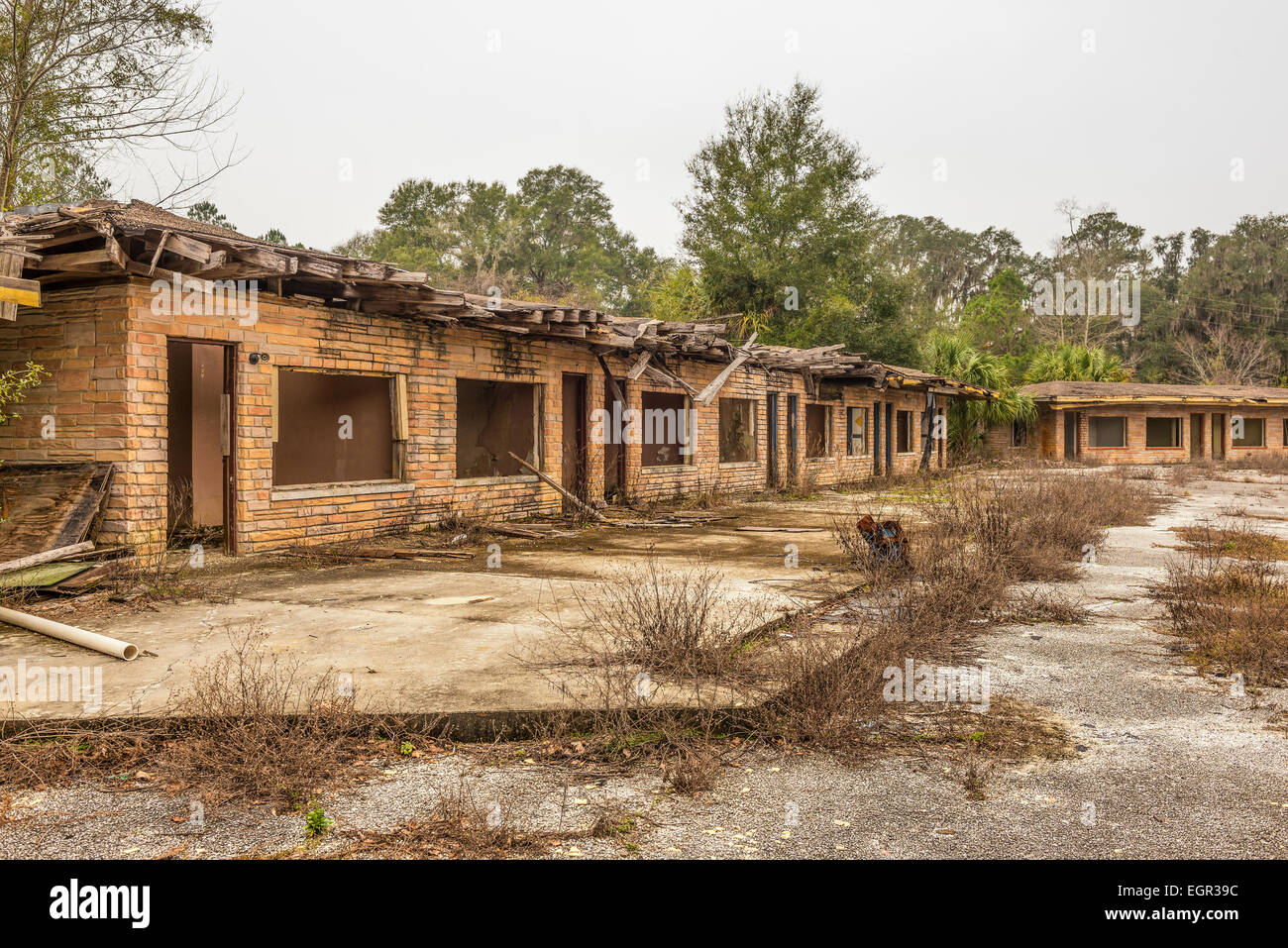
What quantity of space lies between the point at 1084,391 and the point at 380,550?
33.3 meters

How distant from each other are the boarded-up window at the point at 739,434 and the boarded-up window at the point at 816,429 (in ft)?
8.21

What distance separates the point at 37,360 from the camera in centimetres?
817

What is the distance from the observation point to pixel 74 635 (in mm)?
5168

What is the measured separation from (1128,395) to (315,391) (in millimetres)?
32235

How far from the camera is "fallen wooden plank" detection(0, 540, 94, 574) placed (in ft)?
21.7

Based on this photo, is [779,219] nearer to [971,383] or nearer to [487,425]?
[971,383]

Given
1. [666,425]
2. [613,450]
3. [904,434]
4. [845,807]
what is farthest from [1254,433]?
[845,807]

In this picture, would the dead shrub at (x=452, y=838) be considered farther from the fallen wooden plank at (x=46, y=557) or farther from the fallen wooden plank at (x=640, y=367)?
the fallen wooden plank at (x=640, y=367)

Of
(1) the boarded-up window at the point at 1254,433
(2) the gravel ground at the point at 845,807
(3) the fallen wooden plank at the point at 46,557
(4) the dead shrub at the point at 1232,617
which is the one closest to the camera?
(2) the gravel ground at the point at 845,807

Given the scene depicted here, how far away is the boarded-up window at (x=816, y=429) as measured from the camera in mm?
22266

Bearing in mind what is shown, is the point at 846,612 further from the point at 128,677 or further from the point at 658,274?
the point at 658,274

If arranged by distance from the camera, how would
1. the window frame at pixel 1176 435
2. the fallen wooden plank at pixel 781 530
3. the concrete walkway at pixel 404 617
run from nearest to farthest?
the concrete walkway at pixel 404 617 < the fallen wooden plank at pixel 781 530 < the window frame at pixel 1176 435

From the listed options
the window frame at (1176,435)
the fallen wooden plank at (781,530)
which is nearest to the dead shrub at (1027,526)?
the fallen wooden plank at (781,530)

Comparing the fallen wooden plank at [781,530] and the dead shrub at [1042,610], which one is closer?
the dead shrub at [1042,610]
